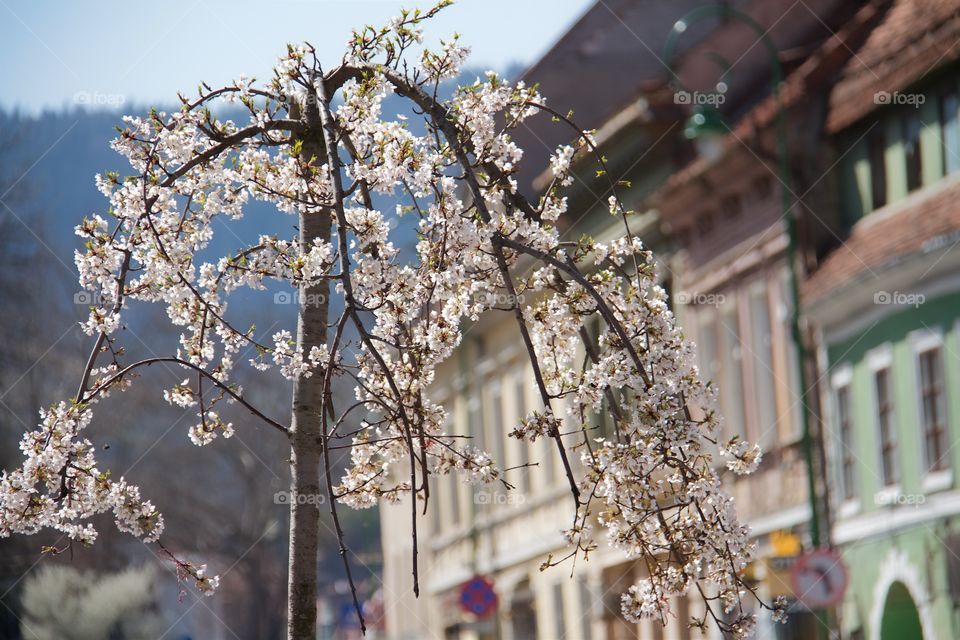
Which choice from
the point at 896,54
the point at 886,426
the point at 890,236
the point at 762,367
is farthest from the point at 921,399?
the point at 762,367

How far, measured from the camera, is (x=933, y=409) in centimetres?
1972

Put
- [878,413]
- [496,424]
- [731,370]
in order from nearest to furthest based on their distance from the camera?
1. [878,413]
2. [731,370]
3. [496,424]

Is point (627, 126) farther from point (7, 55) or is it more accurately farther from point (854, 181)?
point (7, 55)

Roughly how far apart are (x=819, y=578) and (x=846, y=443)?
567 cm

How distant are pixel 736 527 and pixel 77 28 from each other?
159ft

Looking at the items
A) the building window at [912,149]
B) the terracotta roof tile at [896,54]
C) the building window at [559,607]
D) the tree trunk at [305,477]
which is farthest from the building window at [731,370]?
the tree trunk at [305,477]

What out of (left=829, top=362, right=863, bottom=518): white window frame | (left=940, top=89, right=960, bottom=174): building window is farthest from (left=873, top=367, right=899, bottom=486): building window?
(left=940, top=89, right=960, bottom=174): building window

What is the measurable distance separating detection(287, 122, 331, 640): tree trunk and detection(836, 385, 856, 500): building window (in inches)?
647

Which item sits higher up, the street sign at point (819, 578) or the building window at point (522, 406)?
the building window at point (522, 406)

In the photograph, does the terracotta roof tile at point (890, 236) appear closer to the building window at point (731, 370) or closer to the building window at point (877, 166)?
the building window at point (877, 166)

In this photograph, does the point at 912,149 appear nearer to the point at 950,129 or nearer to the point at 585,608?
the point at 950,129

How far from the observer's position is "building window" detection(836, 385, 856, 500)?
A: 2177 centimetres

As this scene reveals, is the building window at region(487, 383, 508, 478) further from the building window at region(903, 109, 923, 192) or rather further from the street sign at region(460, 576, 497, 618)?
the building window at region(903, 109, 923, 192)

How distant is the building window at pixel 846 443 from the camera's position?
71.4ft
